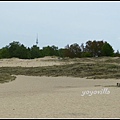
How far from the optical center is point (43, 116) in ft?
33.8

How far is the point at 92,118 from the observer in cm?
981

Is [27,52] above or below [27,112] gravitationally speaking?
above

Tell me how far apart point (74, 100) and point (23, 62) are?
4449cm

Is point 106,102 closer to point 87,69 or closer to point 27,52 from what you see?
point 87,69

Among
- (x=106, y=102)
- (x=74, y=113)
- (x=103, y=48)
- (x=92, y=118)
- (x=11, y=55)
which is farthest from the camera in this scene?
(x=11, y=55)

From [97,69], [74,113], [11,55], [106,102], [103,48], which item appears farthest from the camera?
[11,55]

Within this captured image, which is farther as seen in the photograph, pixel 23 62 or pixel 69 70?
pixel 23 62

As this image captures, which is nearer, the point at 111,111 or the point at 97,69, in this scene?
the point at 111,111

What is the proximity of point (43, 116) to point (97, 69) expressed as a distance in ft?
98.8

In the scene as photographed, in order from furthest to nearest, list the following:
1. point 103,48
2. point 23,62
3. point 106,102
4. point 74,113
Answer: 1. point 103,48
2. point 23,62
3. point 106,102
4. point 74,113

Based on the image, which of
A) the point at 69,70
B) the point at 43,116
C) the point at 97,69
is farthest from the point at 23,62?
the point at 43,116

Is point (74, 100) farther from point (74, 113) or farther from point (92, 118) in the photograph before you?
point (92, 118)

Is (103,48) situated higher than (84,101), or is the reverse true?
(103,48)

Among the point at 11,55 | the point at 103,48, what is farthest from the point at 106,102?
the point at 11,55
